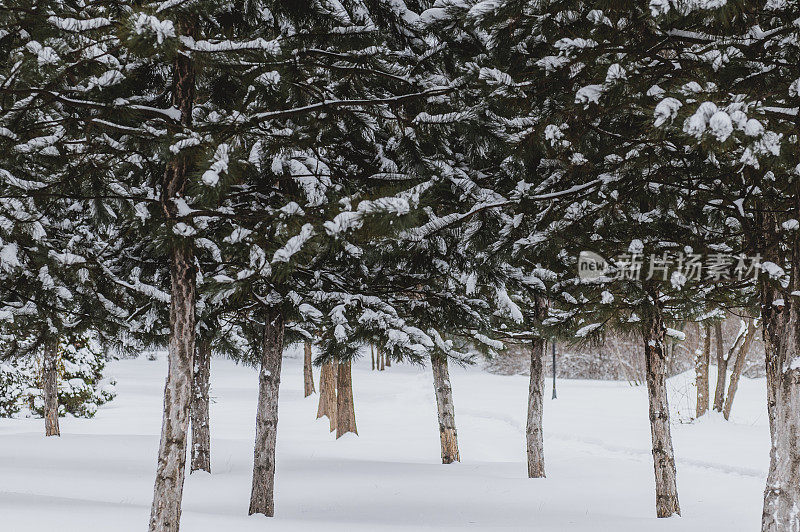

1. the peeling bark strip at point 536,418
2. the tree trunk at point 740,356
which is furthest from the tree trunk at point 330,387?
the tree trunk at point 740,356

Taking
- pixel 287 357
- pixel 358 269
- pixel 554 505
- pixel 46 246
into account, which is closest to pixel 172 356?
pixel 46 246

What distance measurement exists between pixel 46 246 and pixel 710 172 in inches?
253

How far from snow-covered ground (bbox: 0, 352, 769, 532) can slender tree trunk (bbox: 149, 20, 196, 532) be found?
160 cm

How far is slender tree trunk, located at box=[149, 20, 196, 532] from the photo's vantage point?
5.14 metres

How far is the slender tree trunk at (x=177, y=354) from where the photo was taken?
5.14 m

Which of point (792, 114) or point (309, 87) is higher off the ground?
point (309, 87)

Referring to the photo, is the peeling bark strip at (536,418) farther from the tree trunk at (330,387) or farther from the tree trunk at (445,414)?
the tree trunk at (330,387)

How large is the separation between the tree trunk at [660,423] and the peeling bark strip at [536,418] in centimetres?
292

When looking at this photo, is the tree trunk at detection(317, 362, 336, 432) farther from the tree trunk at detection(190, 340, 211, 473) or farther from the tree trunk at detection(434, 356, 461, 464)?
the tree trunk at detection(190, 340, 211, 473)

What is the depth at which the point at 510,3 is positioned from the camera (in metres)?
4.16

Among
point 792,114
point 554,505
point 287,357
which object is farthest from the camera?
point 287,357

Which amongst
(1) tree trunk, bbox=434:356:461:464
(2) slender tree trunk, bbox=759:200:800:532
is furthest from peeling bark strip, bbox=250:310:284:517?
(1) tree trunk, bbox=434:356:461:464

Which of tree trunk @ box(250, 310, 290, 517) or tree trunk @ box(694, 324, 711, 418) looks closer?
tree trunk @ box(250, 310, 290, 517)

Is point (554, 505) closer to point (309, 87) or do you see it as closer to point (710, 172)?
point (710, 172)
